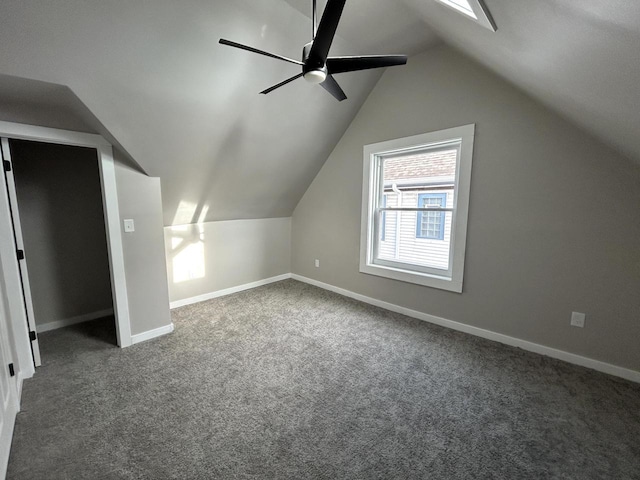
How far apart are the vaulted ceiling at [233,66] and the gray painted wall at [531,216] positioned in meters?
0.22

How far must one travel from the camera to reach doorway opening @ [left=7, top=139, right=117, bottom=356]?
276cm

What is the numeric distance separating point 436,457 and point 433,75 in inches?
130

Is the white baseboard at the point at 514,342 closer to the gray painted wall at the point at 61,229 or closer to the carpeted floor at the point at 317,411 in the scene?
the carpeted floor at the point at 317,411

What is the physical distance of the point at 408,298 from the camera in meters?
3.27

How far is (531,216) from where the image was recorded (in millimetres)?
2393

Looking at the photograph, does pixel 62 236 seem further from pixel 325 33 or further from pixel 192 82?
pixel 325 33

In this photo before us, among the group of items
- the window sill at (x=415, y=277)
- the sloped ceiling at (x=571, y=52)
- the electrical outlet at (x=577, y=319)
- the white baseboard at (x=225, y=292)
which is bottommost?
the white baseboard at (x=225, y=292)

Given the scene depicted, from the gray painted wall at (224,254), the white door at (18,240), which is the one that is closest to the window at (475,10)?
the white door at (18,240)

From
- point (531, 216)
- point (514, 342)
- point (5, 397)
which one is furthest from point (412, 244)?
point (5, 397)

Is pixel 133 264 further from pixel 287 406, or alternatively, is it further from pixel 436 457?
pixel 436 457

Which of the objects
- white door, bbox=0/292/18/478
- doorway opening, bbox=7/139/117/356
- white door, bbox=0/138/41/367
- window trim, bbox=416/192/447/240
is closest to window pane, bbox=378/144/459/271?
window trim, bbox=416/192/447/240

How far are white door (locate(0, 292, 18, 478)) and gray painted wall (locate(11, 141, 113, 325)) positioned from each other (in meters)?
1.17

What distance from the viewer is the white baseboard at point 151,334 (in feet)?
8.53


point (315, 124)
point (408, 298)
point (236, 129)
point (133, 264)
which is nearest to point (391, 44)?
point (315, 124)
